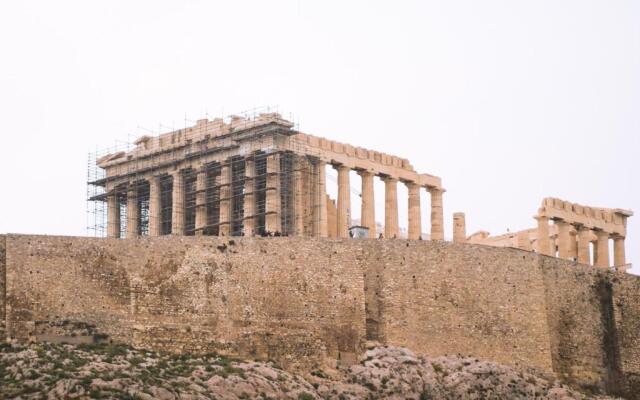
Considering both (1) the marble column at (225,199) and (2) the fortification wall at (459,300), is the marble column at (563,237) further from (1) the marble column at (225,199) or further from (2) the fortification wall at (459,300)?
(1) the marble column at (225,199)

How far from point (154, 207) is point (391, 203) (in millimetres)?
14059

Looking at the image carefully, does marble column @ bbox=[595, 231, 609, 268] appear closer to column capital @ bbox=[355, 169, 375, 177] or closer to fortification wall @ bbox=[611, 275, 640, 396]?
fortification wall @ bbox=[611, 275, 640, 396]

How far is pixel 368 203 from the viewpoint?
92.2 metres

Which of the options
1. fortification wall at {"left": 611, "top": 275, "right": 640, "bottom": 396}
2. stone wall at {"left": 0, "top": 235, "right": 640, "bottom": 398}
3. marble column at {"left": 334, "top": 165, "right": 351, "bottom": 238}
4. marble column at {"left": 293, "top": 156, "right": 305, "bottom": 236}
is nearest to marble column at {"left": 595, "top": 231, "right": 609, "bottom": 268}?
fortification wall at {"left": 611, "top": 275, "right": 640, "bottom": 396}

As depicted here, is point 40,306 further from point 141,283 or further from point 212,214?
point 212,214

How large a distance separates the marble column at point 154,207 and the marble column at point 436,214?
53.4 feet

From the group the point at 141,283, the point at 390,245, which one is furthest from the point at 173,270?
the point at 390,245

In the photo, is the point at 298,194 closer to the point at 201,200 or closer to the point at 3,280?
the point at 201,200

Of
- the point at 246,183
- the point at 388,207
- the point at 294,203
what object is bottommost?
the point at 294,203

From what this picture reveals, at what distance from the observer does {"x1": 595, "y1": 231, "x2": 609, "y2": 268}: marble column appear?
9800 cm

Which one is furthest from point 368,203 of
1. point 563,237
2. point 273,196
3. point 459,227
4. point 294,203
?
point 563,237

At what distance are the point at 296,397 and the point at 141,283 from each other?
344 inches

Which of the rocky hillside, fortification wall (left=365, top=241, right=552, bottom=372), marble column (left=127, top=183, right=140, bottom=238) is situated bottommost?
the rocky hillside

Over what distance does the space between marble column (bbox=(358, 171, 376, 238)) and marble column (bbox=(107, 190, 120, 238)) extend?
15.7m
